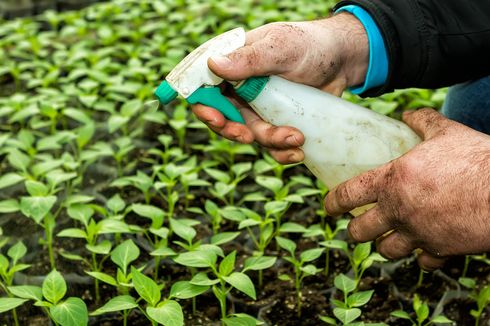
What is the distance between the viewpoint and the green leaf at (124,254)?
139 centimetres

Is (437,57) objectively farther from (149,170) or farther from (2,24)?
(2,24)

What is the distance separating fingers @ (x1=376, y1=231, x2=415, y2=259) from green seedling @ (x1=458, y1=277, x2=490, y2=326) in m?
0.21

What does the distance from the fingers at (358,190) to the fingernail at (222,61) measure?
1.01ft

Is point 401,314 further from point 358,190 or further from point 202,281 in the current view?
→ point 202,281

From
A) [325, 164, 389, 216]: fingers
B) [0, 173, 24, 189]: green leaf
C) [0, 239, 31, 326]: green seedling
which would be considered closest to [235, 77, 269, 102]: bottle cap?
→ [325, 164, 389, 216]: fingers

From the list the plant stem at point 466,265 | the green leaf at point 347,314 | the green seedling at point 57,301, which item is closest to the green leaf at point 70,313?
the green seedling at point 57,301

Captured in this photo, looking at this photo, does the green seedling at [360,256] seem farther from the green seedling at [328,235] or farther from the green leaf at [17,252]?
the green leaf at [17,252]

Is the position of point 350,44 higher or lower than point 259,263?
higher

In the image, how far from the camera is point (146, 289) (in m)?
1.26

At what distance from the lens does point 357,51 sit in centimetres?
147

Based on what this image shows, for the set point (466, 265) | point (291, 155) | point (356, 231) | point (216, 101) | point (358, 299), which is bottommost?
point (466, 265)

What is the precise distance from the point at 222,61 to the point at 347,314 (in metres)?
0.50

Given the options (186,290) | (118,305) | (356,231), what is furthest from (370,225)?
(118,305)

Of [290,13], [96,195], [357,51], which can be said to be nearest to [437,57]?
[357,51]
